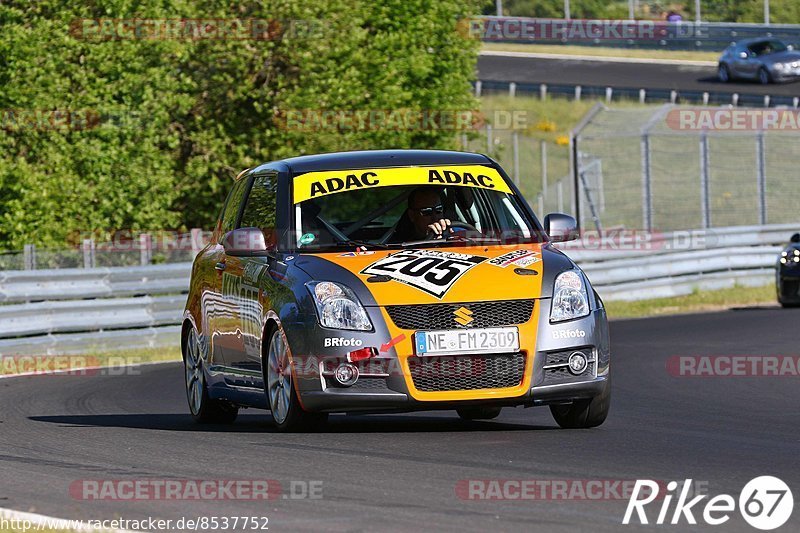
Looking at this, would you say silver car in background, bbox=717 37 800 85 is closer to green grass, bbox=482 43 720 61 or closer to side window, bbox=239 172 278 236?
green grass, bbox=482 43 720 61

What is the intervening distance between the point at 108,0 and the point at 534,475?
71.2 feet

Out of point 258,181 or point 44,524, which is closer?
point 44,524

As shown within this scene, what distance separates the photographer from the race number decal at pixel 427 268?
948 cm

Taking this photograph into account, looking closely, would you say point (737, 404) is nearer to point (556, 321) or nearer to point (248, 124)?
point (556, 321)

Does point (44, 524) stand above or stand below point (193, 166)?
above

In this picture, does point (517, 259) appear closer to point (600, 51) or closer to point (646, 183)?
point (646, 183)

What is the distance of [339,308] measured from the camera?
9.51 metres

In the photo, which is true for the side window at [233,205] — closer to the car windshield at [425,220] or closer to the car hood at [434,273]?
the car windshield at [425,220]

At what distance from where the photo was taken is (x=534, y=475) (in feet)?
26.2

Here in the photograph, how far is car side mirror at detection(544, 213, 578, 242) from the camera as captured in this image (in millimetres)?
10547

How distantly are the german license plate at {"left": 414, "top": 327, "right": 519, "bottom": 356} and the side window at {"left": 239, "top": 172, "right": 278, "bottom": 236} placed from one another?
167cm

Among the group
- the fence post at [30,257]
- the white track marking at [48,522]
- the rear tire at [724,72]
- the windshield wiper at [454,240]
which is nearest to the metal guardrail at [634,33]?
the rear tire at [724,72]

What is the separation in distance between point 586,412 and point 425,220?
63.4 inches

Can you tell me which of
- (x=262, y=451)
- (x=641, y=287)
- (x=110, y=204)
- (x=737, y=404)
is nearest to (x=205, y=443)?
(x=262, y=451)
